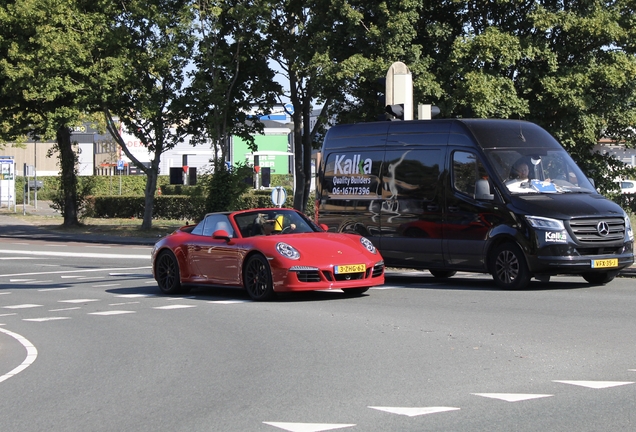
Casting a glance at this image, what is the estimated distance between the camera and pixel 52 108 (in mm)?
38250

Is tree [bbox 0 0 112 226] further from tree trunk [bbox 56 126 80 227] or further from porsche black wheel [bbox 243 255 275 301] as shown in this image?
porsche black wheel [bbox 243 255 275 301]

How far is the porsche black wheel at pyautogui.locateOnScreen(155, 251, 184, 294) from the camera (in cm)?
1633

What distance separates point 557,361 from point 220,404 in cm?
313

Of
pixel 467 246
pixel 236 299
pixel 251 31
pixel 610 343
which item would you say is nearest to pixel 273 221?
pixel 236 299

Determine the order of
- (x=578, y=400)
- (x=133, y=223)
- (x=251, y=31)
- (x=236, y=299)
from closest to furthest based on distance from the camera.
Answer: (x=578, y=400) < (x=236, y=299) < (x=251, y=31) < (x=133, y=223)

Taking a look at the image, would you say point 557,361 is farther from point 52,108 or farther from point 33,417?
point 52,108

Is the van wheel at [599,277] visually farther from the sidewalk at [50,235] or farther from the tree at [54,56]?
the tree at [54,56]

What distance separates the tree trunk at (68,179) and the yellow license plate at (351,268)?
100ft

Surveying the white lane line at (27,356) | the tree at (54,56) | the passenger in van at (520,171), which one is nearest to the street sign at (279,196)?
the tree at (54,56)

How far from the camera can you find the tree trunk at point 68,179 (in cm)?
4306

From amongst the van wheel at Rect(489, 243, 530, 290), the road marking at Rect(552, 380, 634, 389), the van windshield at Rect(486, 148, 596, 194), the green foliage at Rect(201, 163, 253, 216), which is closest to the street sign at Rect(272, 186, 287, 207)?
the green foliage at Rect(201, 163, 253, 216)

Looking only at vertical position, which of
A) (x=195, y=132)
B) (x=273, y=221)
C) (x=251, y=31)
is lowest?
(x=273, y=221)

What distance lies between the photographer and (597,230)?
49.0ft

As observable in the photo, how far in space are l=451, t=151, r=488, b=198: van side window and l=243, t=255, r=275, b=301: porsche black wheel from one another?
140 inches
